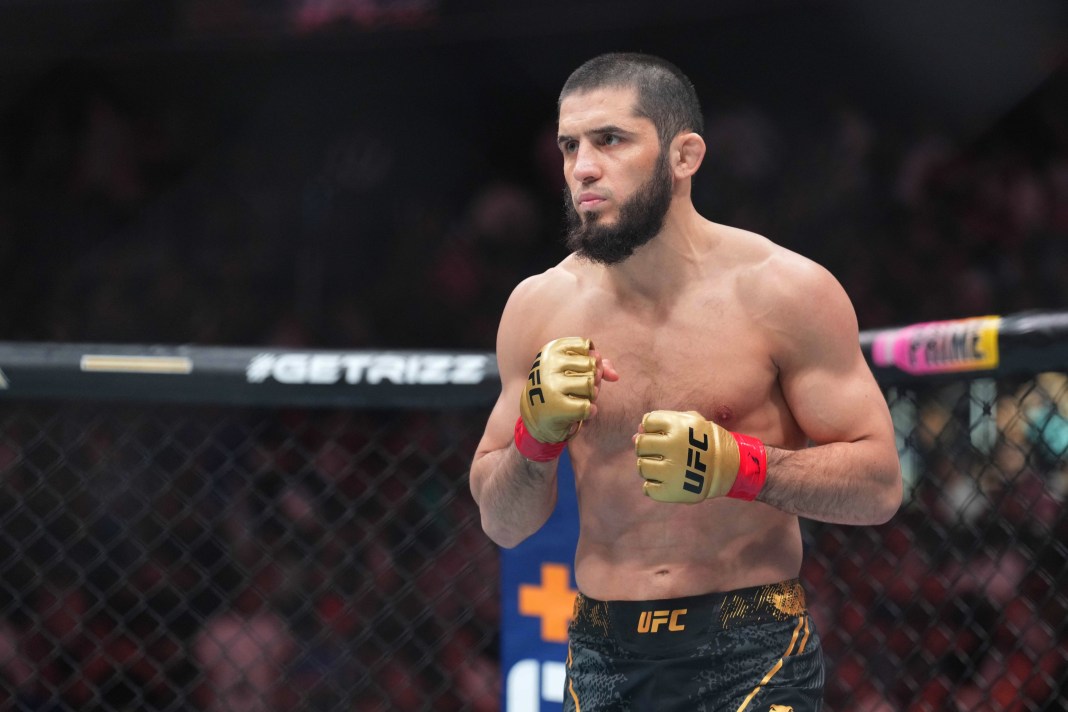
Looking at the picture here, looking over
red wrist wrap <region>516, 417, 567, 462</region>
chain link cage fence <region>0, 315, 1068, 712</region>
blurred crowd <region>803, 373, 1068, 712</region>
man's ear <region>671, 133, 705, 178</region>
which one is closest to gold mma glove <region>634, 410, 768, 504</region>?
red wrist wrap <region>516, 417, 567, 462</region>

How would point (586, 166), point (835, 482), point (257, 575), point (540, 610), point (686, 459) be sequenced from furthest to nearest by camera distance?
point (257, 575)
point (540, 610)
point (586, 166)
point (835, 482)
point (686, 459)

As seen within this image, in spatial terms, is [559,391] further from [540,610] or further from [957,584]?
[957,584]

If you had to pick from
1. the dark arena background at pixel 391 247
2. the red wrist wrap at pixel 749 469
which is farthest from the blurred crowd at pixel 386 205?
the red wrist wrap at pixel 749 469

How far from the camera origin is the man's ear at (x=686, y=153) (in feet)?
5.52

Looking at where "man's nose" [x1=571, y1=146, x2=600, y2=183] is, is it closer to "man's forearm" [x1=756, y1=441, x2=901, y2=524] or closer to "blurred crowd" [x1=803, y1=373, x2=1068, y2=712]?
"man's forearm" [x1=756, y1=441, x2=901, y2=524]

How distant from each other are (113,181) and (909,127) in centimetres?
376

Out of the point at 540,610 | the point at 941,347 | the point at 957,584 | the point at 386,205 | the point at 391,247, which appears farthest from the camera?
the point at 386,205

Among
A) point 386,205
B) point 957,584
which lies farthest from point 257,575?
point 957,584

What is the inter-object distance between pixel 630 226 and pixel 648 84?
201 millimetres

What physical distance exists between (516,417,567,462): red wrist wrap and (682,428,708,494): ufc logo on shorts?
199mm

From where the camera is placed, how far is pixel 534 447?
155 cm

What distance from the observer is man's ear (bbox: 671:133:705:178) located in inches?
66.2

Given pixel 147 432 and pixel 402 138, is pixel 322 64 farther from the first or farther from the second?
pixel 147 432

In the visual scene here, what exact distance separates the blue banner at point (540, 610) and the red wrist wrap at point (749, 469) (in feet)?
1.68
